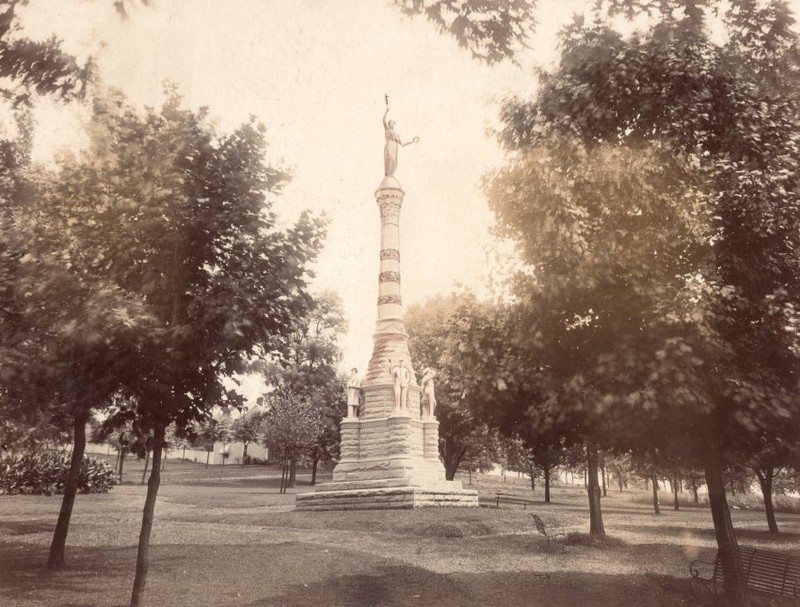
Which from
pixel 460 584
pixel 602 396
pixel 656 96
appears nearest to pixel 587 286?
pixel 602 396

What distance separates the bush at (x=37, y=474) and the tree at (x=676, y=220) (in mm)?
26153

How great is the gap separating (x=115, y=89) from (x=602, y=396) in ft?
28.9

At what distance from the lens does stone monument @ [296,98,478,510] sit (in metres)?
23.5

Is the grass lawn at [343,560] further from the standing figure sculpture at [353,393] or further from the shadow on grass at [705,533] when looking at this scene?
the standing figure sculpture at [353,393]

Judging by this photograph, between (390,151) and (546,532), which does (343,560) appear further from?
(390,151)

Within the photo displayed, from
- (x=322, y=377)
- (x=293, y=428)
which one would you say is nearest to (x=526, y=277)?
(x=293, y=428)

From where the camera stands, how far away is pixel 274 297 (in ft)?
29.7

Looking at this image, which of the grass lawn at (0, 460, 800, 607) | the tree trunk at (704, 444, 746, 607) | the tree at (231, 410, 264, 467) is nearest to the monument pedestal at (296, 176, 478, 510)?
the grass lawn at (0, 460, 800, 607)

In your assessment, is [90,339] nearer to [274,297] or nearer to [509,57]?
[274,297]

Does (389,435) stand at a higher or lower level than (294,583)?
higher

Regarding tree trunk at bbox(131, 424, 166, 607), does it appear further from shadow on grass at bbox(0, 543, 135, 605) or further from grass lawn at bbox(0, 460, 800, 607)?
shadow on grass at bbox(0, 543, 135, 605)

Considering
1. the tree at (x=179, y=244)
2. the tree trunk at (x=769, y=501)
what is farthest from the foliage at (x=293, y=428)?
the tree at (x=179, y=244)

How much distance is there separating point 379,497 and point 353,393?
620cm

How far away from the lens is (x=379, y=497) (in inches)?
894
